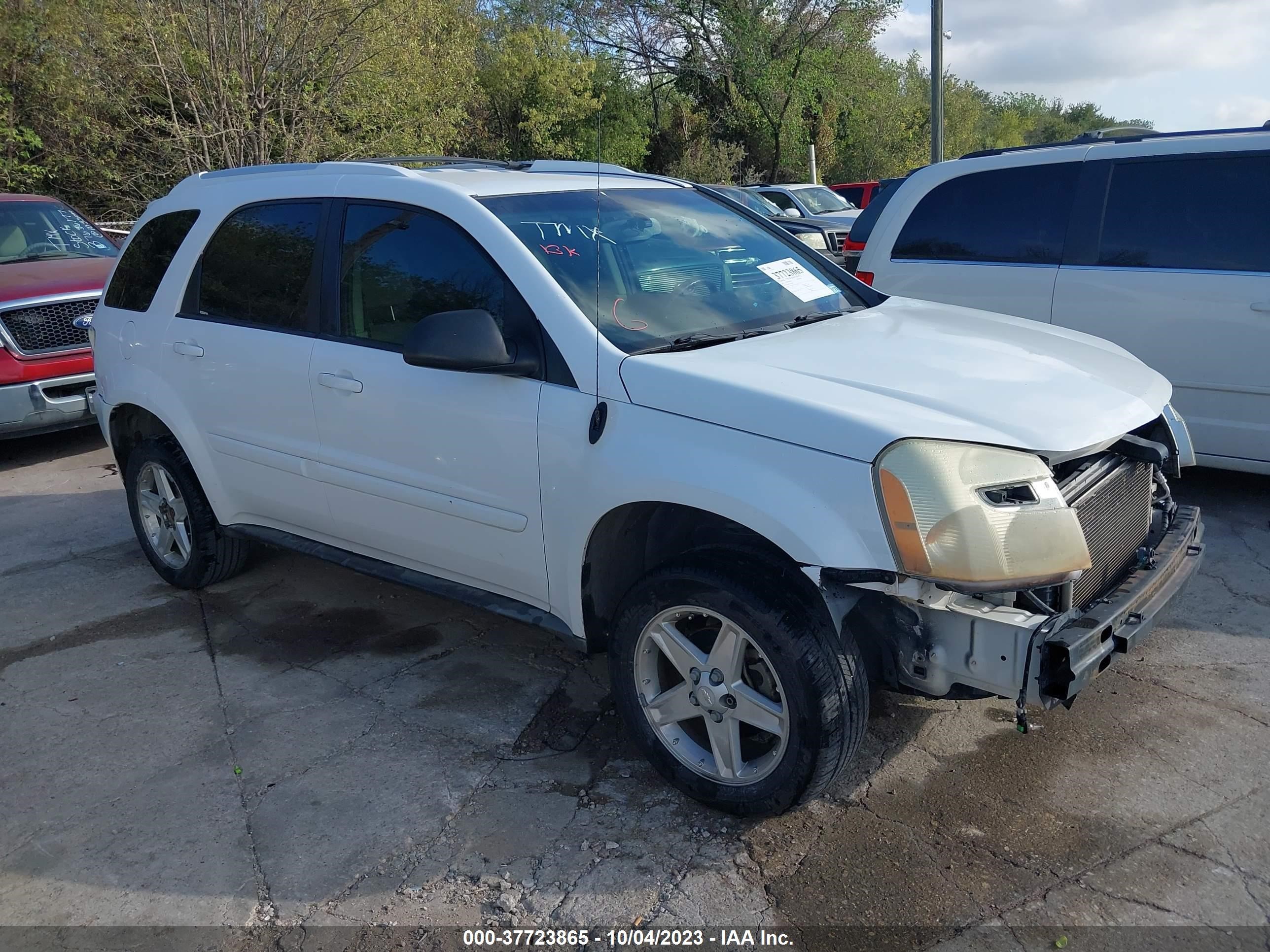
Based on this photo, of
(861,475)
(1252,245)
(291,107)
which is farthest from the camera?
(291,107)

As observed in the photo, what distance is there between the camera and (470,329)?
3178mm

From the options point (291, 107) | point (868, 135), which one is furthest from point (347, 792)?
point (868, 135)

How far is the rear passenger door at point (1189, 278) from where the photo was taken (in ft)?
16.6

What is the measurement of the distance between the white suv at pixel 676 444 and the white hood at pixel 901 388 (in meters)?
0.01

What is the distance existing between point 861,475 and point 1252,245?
3.61m

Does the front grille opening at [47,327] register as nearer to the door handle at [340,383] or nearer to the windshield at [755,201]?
the door handle at [340,383]

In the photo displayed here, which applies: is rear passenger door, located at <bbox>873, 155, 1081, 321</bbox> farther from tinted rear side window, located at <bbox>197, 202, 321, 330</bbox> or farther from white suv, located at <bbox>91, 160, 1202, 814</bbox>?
tinted rear side window, located at <bbox>197, 202, 321, 330</bbox>

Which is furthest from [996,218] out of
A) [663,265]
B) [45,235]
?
[45,235]

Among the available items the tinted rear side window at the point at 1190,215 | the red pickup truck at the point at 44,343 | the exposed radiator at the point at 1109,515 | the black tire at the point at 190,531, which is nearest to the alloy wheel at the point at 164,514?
the black tire at the point at 190,531

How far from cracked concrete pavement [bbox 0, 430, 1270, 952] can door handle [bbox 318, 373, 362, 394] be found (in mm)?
1129

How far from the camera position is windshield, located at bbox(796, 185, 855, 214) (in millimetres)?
18359

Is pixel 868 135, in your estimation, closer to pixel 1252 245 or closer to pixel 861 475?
pixel 1252 245

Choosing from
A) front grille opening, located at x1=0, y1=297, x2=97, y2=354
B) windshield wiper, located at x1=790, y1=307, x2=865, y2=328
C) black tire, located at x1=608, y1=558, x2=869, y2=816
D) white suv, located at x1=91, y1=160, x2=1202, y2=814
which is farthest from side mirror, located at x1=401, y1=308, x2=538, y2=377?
front grille opening, located at x1=0, y1=297, x2=97, y2=354

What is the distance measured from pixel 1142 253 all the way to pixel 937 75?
14673 millimetres
